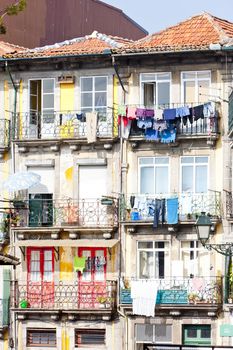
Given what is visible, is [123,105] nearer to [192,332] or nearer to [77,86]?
[77,86]

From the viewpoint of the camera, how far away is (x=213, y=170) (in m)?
45.3

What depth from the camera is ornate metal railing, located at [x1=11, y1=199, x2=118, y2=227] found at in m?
46.2

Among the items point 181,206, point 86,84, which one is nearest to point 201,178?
point 181,206

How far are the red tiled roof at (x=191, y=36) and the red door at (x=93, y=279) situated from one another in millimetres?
7306

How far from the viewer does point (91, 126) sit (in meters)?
46.0

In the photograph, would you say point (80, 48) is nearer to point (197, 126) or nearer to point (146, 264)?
point (197, 126)

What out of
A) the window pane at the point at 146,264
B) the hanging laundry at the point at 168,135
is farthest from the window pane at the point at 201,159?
the window pane at the point at 146,264

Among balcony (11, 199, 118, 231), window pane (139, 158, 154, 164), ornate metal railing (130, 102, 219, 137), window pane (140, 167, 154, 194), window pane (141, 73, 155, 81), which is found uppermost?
window pane (141, 73, 155, 81)

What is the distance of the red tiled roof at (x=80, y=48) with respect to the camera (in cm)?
4703

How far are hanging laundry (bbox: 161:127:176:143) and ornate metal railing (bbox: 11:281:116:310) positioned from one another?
5326mm

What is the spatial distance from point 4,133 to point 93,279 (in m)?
6.35

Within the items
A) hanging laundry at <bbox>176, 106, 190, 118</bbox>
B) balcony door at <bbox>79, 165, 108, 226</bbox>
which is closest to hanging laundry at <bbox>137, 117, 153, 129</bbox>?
hanging laundry at <bbox>176, 106, 190, 118</bbox>

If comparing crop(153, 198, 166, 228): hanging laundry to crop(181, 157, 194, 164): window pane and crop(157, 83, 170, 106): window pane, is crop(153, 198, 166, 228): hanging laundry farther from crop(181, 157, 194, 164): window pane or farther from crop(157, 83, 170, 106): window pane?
crop(157, 83, 170, 106): window pane

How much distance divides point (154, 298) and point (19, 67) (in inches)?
396
